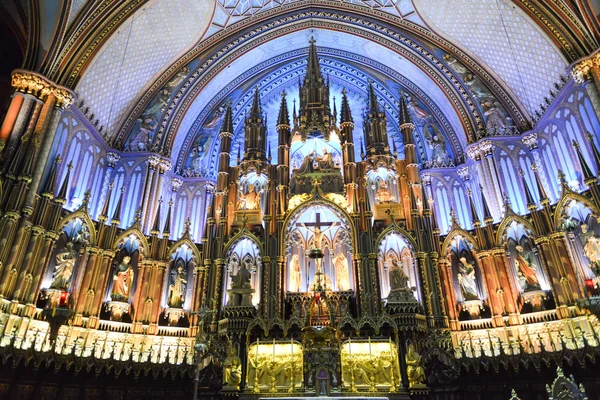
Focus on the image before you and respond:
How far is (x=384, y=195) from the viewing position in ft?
66.1

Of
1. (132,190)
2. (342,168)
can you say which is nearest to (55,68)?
(132,190)

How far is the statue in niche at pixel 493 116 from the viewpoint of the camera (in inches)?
817

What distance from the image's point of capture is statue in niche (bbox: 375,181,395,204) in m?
19.9

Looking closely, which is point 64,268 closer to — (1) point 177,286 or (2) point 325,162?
(1) point 177,286

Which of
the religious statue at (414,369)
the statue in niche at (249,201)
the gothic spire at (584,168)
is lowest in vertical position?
the religious statue at (414,369)

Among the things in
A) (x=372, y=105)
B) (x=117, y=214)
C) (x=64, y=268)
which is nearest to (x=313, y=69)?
(x=372, y=105)

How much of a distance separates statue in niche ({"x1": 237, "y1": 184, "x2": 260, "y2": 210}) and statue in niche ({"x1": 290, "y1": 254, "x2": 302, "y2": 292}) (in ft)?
10.8

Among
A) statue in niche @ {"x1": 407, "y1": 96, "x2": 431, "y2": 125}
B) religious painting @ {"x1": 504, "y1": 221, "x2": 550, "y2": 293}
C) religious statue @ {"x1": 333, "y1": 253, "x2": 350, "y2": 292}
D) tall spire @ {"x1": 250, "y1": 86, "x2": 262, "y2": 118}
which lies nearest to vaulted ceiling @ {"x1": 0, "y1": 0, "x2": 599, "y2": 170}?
statue in niche @ {"x1": 407, "y1": 96, "x2": 431, "y2": 125}

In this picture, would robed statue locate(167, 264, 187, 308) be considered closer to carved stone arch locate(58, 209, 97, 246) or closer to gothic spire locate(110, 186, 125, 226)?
gothic spire locate(110, 186, 125, 226)

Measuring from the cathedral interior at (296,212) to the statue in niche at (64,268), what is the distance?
0.26ft

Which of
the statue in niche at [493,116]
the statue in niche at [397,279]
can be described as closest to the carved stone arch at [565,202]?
the statue in niche at [493,116]

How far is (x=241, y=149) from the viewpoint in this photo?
2483 centimetres

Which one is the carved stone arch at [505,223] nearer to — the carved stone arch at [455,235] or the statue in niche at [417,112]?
the carved stone arch at [455,235]

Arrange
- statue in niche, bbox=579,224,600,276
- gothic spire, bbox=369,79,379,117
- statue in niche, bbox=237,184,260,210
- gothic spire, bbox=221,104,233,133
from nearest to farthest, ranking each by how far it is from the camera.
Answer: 1. statue in niche, bbox=579,224,600,276
2. statue in niche, bbox=237,184,260,210
3. gothic spire, bbox=221,104,233,133
4. gothic spire, bbox=369,79,379,117
